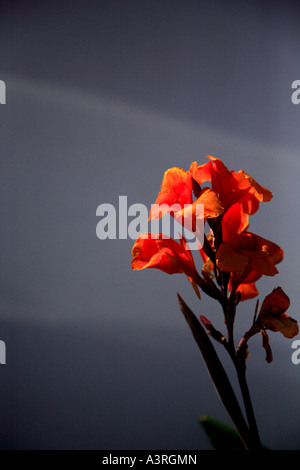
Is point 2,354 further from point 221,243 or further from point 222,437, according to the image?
point 221,243

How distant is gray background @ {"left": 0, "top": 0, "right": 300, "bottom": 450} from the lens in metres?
1.16

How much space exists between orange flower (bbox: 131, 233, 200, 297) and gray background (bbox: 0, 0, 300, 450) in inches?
28.5

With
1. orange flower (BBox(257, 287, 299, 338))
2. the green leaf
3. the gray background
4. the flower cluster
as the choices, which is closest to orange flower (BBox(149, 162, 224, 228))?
the flower cluster

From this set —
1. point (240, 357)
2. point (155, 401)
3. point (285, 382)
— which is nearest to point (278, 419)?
point (285, 382)

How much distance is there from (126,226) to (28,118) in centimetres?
43

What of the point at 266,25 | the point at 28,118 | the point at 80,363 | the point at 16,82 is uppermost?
the point at 266,25

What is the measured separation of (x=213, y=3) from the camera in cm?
123

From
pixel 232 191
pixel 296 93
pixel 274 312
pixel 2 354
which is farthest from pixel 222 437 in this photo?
pixel 296 93

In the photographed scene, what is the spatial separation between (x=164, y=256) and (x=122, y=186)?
2.56ft

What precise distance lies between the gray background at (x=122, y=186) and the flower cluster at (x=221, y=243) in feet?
2.40

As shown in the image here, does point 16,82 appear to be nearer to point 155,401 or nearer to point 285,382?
point 155,401

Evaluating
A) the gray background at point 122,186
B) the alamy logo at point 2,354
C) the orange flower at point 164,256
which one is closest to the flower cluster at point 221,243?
the orange flower at point 164,256

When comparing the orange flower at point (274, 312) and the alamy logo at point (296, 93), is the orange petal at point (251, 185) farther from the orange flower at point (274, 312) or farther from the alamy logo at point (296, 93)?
the alamy logo at point (296, 93)

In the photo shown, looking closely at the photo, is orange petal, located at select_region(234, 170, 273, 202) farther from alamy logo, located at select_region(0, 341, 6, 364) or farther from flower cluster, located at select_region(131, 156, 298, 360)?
alamy logo, located at select_region(0, 341, 6, 364)
